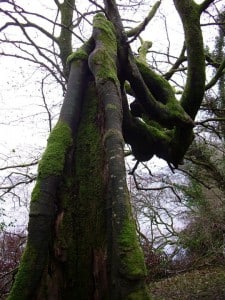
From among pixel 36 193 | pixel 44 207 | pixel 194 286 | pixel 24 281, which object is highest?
pixel 36 193

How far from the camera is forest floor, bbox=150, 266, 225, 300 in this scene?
8.35 m

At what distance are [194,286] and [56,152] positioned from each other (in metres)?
7.88

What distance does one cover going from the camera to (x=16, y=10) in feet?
18.7

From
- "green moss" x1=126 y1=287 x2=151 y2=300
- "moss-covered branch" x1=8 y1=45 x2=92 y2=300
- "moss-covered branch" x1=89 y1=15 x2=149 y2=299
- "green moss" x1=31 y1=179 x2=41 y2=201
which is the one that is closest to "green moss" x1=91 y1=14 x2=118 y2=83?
"moss-covered branch" x1=89 y1=15 x2=149 y2=299

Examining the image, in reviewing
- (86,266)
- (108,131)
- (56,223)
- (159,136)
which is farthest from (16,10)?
(86,266)

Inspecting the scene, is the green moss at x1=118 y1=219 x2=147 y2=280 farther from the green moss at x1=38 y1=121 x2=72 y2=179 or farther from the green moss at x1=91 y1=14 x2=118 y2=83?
the green moss at x1=91 y1=14 x2=118 y2=83

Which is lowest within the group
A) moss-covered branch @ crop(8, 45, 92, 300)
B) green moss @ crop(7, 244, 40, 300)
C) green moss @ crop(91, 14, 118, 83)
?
green moss @ crop(7, 244, 40, 300)

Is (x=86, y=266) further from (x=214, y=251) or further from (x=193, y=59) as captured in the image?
(x=214, y=251)

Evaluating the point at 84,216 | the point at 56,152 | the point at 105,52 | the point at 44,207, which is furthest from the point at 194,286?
the point at 44,207

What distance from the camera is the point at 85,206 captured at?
116 inches

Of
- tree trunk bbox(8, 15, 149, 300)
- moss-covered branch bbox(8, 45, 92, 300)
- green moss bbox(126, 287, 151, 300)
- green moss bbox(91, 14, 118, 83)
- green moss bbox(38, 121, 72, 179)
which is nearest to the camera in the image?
green moss bbox(126, 287, 151, 300)

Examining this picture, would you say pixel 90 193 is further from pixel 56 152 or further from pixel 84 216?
pixel 56 152

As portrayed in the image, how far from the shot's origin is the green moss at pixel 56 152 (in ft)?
9.38

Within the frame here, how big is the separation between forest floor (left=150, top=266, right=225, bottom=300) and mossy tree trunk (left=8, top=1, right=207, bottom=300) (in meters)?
6.11
